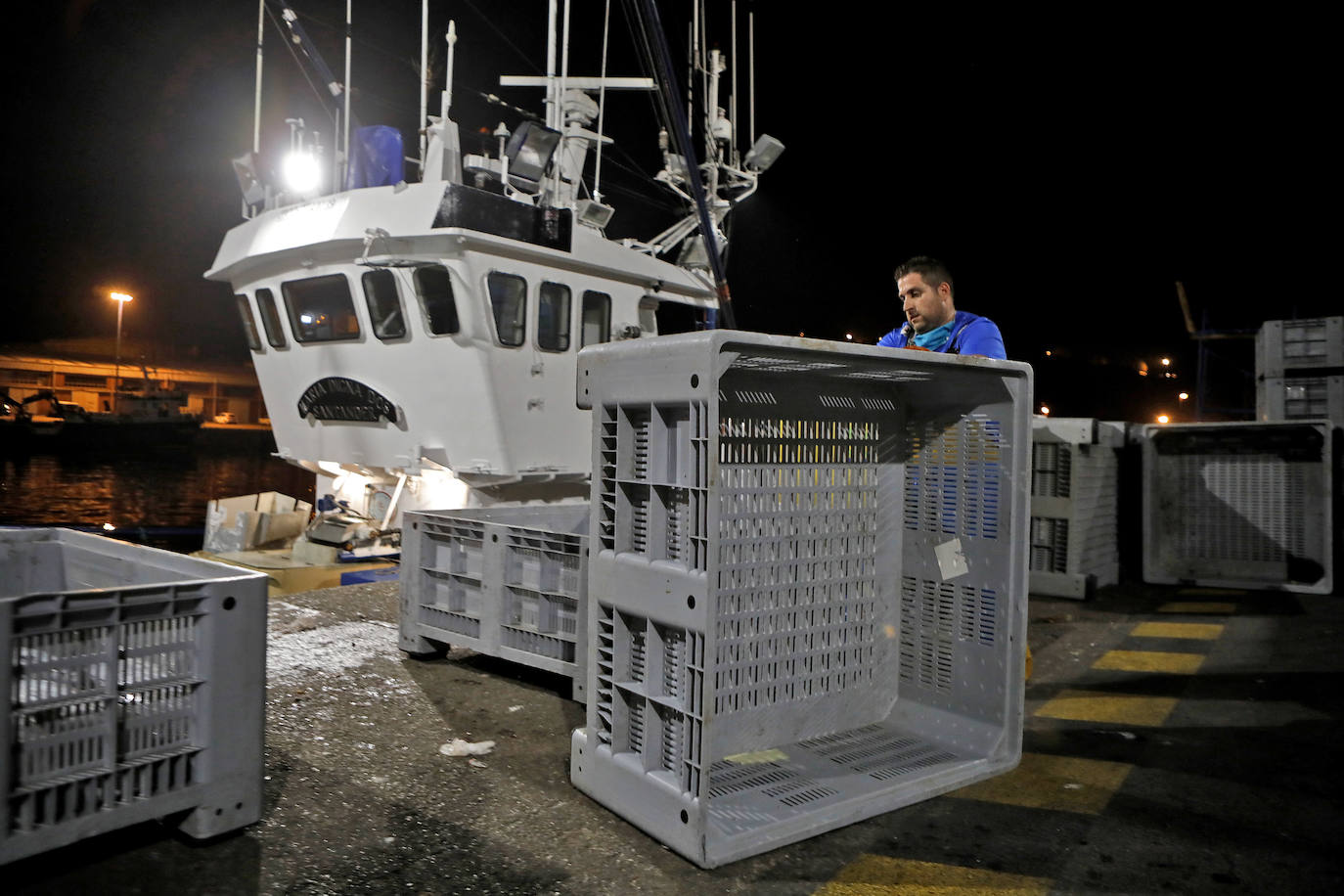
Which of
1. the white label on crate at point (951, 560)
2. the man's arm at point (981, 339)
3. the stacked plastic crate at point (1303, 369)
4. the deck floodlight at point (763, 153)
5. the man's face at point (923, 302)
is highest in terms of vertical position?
the deck floodlight at point (763, 153)

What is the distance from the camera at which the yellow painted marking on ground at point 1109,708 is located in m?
4.06

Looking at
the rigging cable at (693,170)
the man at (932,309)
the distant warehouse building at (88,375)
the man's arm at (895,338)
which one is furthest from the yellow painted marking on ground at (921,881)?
the distant warehouse building at (88,375)

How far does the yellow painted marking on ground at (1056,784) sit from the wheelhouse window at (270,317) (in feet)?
32.9

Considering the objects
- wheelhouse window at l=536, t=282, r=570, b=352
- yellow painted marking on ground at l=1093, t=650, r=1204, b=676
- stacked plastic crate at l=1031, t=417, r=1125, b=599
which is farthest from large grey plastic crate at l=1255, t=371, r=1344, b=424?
wheelhouse window at l=536, t=282, r=570, b=352

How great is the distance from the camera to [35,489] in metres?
27.4

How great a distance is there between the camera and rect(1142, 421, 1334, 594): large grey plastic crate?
24.0ft

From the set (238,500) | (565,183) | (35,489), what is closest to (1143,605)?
(565,183)

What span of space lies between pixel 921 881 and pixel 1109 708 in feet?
7.42

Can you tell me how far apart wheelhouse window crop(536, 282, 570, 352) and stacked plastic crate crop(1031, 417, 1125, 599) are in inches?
A: 218

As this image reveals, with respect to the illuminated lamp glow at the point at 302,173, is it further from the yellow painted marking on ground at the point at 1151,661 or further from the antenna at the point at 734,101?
the yellow painted marking on ground at the point at 1151,661

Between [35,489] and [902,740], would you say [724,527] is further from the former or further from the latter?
[35,489]

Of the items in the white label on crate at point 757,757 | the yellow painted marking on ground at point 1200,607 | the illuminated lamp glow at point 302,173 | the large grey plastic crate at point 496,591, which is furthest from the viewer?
the illuminated lamp glow at point 302,173

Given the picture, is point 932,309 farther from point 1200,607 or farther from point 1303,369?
point 1303,369

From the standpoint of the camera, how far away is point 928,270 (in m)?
3.85
